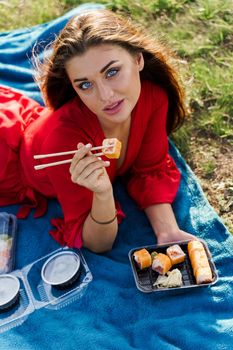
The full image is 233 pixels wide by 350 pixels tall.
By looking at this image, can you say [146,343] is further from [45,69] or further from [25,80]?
[25,80]

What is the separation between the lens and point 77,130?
7.52ft

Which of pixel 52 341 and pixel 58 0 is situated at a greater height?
pixel 58 0

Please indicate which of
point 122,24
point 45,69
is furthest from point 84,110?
point 122,24

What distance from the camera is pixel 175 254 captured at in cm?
237

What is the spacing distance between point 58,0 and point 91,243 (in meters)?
2.53

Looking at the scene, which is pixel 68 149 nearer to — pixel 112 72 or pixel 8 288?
pixel 112 72

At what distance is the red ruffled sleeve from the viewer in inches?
102

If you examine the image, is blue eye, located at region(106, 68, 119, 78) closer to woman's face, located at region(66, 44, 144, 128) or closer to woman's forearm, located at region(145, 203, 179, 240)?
woman's face, located at region(66, 44, 144, 128)

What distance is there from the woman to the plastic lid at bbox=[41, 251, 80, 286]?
0.30ft

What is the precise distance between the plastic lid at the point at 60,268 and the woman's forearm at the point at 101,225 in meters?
0.10

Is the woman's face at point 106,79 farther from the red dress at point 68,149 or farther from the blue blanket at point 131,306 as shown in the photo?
the blue blanket at point 131,306

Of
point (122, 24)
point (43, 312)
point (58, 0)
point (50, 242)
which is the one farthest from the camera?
point (58, 0)

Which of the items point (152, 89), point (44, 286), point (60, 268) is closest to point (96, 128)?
point (152, 89)

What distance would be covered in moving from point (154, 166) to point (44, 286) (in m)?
0.84
